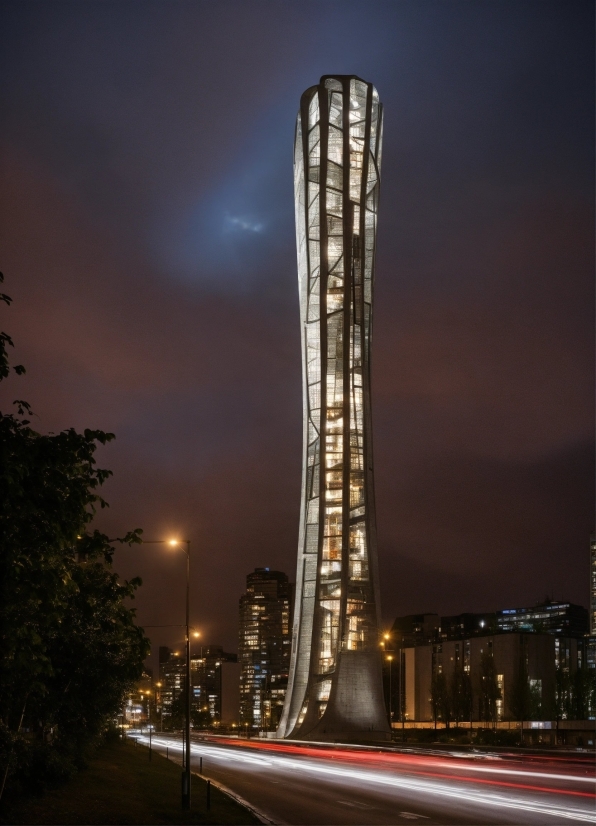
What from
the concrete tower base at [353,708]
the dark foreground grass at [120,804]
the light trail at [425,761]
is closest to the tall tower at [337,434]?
the concrete tower base at [353,708]

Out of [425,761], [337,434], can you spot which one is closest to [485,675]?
[337,434]

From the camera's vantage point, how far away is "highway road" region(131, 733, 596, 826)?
20.9 m

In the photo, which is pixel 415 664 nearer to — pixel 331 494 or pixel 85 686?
pixel 331 494

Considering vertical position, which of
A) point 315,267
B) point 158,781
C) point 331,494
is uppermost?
point 315,267

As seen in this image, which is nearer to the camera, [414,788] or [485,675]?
[414,788]

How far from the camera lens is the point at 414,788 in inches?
1098

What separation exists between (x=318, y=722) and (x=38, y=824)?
48.3 m

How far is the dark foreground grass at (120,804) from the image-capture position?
20.1 metres

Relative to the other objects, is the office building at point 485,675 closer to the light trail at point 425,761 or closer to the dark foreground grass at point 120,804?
the light trail at point 425,761

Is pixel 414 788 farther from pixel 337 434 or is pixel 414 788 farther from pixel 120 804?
pixel 337 434

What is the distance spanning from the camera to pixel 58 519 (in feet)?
37.9

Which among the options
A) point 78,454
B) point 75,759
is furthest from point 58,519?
point 75,759

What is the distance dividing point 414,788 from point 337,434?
40113 mm

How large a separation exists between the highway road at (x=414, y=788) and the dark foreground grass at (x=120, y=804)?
3.93 ft
